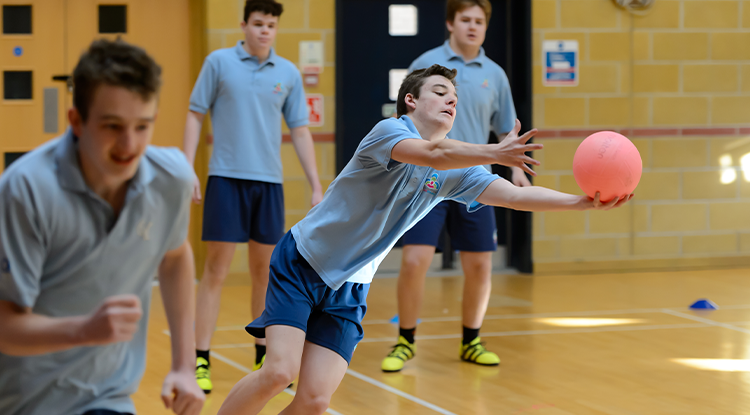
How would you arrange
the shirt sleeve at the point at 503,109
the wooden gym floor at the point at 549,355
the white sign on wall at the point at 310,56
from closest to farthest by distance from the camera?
the wooden gym floor at the point at 549,355 → the shirt sleeve at the point at 503,109 → the white sign on wall at the point at 310,56

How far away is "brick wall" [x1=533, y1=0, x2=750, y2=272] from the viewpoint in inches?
286

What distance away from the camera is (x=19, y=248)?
1443mm

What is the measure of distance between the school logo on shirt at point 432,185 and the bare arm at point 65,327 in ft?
4.48

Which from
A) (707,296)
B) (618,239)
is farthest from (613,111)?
(707,296)

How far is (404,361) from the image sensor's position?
413 cm

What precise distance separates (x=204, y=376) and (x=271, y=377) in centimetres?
139

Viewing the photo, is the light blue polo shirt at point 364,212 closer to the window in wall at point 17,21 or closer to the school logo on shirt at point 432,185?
the school logo on shirt at point 432,185

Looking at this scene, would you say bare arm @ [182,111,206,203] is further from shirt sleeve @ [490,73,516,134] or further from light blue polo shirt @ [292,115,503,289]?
shirt sleeve @ [490,73,516,134]

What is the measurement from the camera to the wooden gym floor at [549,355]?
11.5ft

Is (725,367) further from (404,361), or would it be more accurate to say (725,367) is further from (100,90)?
Result: (100,90)

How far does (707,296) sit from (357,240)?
439 cm

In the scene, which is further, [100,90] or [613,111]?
[613,111]

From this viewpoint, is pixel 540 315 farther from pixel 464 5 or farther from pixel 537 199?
pixel 537 199

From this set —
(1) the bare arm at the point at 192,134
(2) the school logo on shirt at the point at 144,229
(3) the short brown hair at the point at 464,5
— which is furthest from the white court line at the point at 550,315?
(2) the school logo on shirt at the point at 144,229
